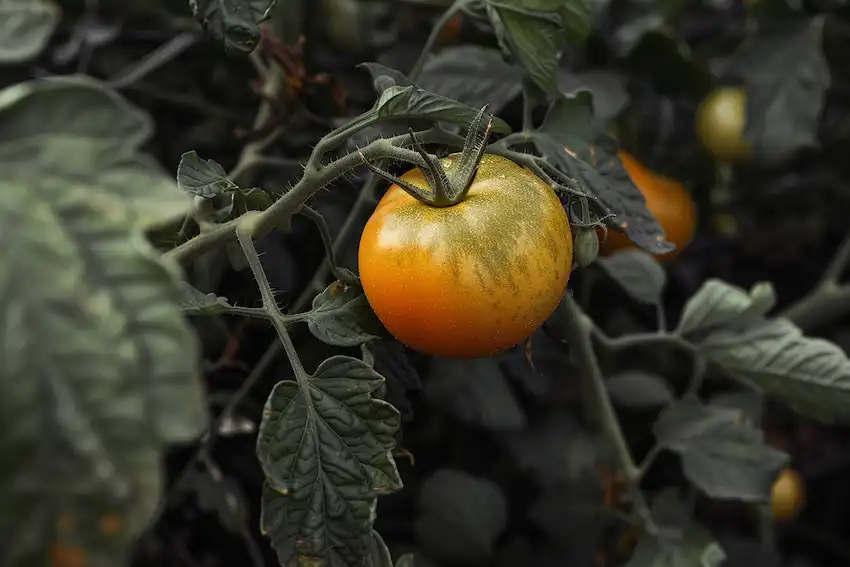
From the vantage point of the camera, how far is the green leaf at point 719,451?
91 centimetres

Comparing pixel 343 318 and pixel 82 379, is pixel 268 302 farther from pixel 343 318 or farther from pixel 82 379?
pixel 82 379

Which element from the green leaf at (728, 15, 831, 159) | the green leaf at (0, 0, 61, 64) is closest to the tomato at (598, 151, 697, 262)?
the green leaf at (728, 15, 831, 159)

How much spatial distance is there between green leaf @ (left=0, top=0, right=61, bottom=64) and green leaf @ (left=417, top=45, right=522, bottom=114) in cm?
43

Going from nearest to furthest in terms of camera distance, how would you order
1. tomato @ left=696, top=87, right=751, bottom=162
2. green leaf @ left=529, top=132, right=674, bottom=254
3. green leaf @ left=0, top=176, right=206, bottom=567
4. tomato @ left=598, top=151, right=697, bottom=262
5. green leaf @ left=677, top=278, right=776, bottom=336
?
green leaf @ left=0, top=176, right=206, bottom=567
green leaf @ left=529, top=132, right=674, bottom=254
green leaf @ left=677, top=278, right=776, bottom=336
tomato @ left=598, top=151, right=697, bottom=262
tomato @ left=696, top=87, right=751, bottom=162

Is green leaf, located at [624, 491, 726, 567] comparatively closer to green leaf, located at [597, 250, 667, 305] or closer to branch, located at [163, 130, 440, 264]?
green leaf, located at [597, 250, 667, 305]

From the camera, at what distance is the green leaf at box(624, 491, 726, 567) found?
2.89ft

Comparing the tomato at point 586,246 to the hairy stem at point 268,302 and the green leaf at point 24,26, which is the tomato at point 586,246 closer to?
the hairy stem at point 268,302

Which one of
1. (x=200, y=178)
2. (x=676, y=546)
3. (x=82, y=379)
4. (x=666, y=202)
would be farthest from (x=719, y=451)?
(x=82, y=379)

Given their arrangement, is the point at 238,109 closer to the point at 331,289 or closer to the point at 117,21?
the point at 117,21

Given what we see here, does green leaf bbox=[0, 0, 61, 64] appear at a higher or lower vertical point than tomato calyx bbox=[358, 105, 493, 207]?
higher

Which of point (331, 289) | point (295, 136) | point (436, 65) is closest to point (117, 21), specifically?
point (295, 136)

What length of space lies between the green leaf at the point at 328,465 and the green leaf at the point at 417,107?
0.17m

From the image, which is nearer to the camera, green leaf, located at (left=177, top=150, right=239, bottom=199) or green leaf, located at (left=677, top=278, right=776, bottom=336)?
green leaf, located at (left=177, top=150, right=239, bottom=199)

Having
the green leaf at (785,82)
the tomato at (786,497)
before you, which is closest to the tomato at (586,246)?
the green leaf at (785,82)
